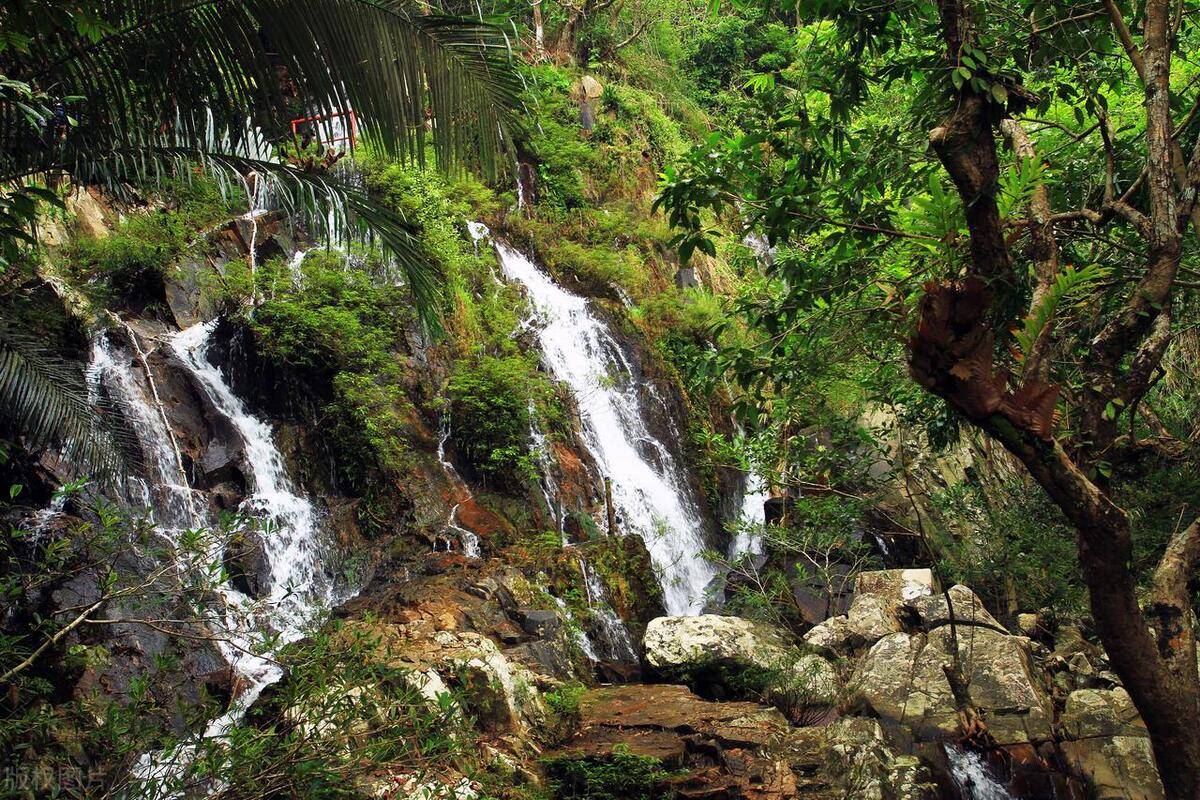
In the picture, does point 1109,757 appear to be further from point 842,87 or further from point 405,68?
point 405,68

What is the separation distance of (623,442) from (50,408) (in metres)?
9.07

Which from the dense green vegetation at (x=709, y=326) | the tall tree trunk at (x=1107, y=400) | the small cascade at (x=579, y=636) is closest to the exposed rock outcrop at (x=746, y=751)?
the dense green vegetation at (x=709, y=326)

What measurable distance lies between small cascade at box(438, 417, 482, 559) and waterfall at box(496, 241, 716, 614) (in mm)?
2413

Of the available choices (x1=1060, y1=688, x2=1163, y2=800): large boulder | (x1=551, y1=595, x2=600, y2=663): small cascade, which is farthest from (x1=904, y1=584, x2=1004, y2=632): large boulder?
(x1=551, y1=595, x2=600, y2=663): small cascade

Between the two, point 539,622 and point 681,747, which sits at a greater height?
point 539,622

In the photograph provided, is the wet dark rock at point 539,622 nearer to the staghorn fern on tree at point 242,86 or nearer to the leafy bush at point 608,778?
the leafy bush at point 608,778

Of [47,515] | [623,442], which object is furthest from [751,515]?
[47,515]

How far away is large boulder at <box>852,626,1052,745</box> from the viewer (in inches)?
306

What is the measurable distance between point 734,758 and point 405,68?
573 cm

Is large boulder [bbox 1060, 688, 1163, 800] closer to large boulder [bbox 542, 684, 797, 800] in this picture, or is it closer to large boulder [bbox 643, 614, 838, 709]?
large boulder [bbox 643, 614, 838, 709]

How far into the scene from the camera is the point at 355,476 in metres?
11.4

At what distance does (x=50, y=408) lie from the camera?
7043 mm

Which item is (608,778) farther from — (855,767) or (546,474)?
(546,474)

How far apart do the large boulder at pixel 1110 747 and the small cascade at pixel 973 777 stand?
0.59 m
